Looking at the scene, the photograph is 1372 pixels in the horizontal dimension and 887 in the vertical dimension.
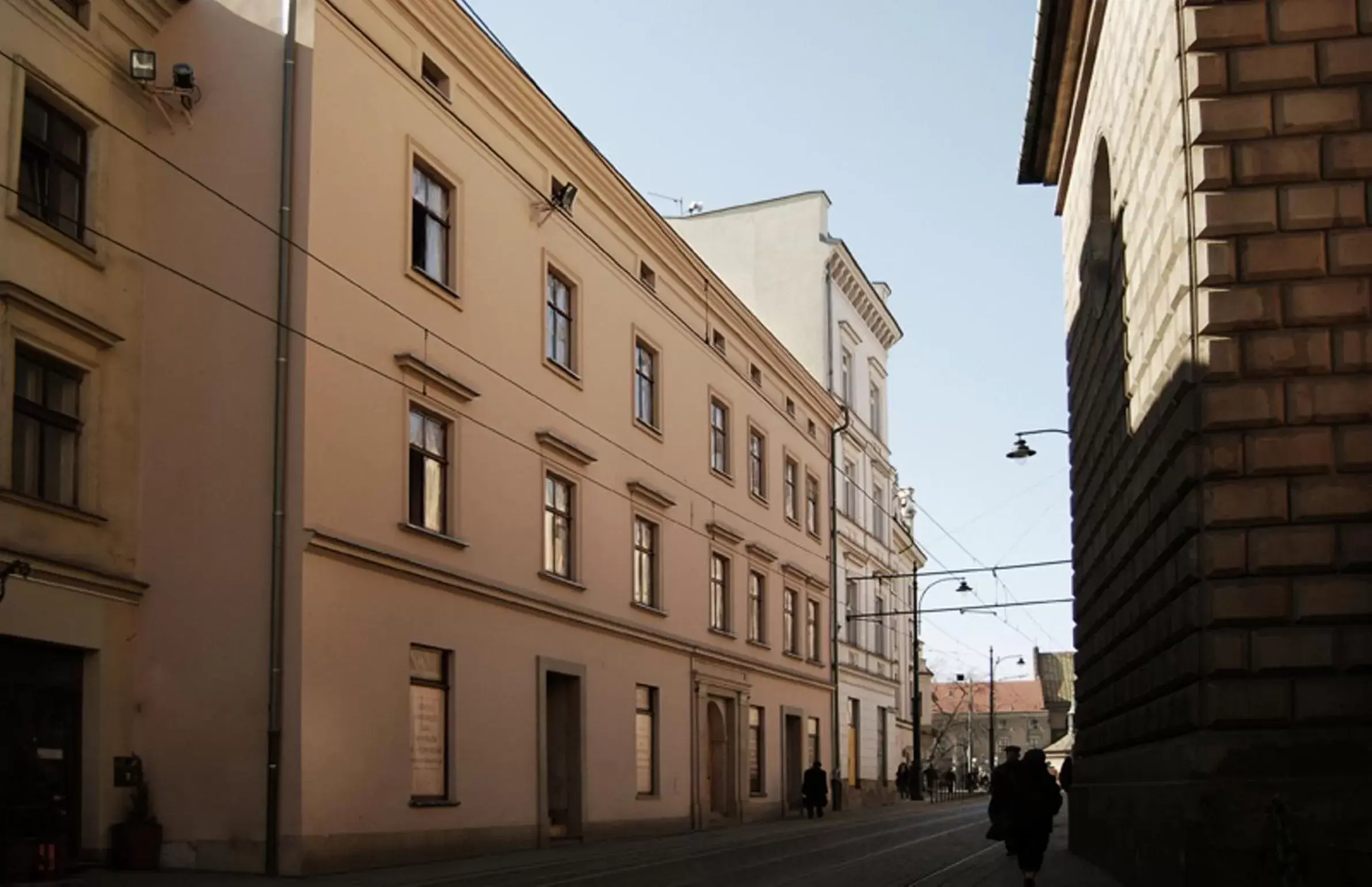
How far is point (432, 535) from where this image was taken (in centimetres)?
2266

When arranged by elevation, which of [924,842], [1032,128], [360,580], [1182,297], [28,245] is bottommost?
[924,842]

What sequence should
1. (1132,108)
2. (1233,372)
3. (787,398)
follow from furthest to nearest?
(787,398) → (1132,108) → (1233,372)

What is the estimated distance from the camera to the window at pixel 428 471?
22.7 metres

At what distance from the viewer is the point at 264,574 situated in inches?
771

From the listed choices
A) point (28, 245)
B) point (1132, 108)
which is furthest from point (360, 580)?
point (1132, 108)

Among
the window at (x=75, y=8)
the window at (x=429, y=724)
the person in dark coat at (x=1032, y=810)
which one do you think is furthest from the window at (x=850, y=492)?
the window at (x=75, y=8)

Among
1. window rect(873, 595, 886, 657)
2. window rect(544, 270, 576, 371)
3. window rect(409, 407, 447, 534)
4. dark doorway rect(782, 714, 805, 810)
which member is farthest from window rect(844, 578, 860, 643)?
window rect(409, 407, 447, 534)

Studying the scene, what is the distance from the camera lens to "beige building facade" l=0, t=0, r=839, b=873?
18891 mm

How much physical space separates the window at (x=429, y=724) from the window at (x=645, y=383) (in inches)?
388

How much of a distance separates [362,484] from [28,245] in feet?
16.4

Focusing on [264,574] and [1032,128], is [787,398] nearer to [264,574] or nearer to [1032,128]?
[1032,128]

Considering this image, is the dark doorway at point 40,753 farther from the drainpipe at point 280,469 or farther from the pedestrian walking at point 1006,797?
the pedestrian walking at point 1006,797

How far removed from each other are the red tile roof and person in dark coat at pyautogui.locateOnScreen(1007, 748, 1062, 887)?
435ft

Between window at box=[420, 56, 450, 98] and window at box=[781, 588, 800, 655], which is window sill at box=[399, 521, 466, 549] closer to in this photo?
window at box=[420, 56, 450, 98]
